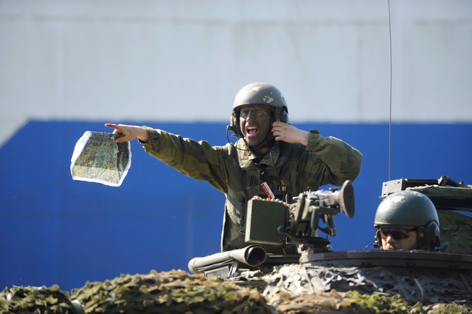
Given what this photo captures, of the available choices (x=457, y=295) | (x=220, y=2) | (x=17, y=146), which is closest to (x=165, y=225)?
(x=17, y=146)

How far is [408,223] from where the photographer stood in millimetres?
6227

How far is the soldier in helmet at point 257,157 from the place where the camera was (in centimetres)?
723

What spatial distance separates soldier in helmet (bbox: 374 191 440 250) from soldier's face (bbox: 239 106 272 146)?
4.97ft

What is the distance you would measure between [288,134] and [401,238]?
4.49 ft

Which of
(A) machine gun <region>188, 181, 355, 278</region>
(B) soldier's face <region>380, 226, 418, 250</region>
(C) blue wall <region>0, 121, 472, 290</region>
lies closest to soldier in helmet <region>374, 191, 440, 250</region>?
(B) soldier's face <region>380, 226, 418, 250</region>

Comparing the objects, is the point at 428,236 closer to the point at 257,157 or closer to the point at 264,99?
the point at 257,157

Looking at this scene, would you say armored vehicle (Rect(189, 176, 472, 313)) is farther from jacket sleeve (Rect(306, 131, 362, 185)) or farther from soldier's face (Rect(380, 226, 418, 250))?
jacket sleeve (Rect(306, 131, 362, 185))

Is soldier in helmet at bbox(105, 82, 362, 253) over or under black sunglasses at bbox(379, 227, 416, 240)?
over

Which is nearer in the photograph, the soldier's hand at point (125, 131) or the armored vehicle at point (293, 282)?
the armored vehicle at point (293, 282)

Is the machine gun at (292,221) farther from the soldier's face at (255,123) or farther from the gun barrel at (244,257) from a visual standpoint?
the soldier's face at (255,123)

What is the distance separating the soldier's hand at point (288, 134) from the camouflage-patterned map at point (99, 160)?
1177mm

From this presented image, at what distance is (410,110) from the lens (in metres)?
13.0

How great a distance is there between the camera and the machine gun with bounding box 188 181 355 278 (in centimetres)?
532

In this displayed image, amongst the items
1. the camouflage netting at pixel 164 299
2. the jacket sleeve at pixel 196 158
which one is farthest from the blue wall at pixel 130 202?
the camouflage netting at pixel 164 299
